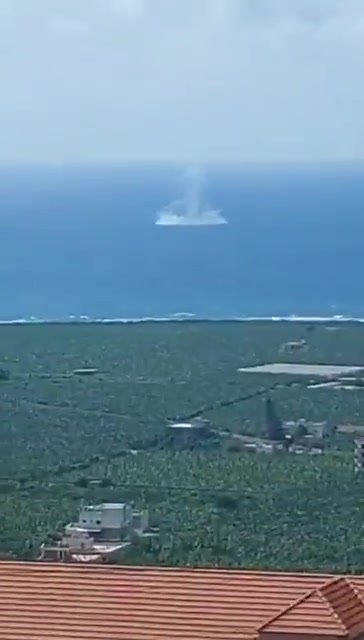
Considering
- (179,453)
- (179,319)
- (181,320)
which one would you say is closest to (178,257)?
(179,319)

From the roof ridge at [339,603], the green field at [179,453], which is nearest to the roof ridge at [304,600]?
the roof ridge at [339,603]

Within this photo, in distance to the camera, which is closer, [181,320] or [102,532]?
[102,532]

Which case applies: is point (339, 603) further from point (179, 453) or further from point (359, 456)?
point (179, 453)

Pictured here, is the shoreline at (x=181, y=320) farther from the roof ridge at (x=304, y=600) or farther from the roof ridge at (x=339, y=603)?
the roof ridge at (x=304, y=600)

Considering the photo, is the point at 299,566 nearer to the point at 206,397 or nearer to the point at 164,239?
the point at 206,397

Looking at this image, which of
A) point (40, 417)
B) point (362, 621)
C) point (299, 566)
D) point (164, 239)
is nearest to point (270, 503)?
point (299, 566)

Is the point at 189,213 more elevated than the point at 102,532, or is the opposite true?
the point at 189,213
